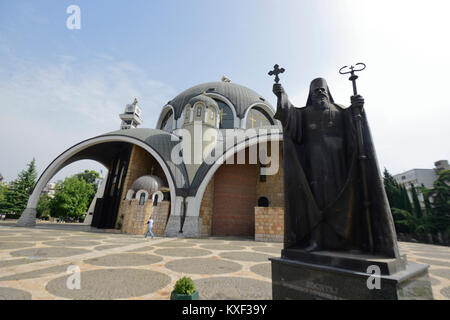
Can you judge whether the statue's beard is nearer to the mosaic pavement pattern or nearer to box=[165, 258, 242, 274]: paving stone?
the mosaic pavement pattern

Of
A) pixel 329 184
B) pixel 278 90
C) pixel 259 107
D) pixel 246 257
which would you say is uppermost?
pixel 259 107

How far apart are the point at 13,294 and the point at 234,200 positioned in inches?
511

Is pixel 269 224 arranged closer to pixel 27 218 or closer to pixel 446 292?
pixel 446 292

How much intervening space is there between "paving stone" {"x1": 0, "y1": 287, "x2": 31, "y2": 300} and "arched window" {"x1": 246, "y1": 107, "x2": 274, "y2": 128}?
19.3 metres

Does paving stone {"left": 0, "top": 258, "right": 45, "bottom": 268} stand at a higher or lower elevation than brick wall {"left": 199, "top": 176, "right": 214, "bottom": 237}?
lower

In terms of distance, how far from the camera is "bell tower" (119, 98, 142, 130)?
39.0m

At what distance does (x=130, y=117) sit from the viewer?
39031mm

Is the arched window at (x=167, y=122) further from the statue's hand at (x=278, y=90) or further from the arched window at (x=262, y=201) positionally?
the statue's hand at (x=278, y=90)

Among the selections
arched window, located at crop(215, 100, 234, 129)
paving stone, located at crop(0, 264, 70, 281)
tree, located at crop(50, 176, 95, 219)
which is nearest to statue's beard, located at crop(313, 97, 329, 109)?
paving stone, located at crop(0, 264, 70, 281)

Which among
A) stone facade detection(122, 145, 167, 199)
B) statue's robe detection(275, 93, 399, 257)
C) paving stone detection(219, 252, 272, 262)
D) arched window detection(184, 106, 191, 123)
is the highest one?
arched window detection(184, 106, 191, 123)

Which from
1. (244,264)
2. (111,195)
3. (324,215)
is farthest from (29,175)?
(324,215)

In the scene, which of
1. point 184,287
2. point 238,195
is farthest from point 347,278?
point 238,195

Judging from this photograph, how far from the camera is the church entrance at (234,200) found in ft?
49.1
